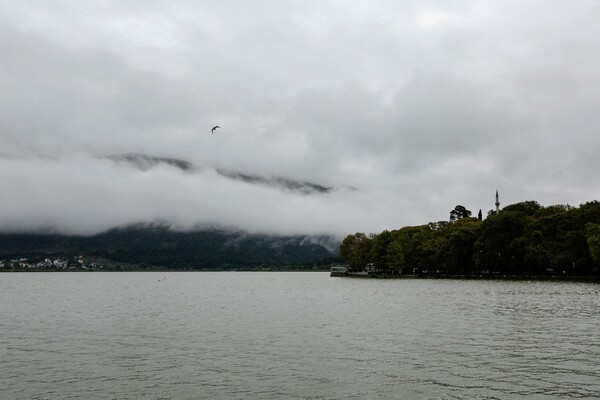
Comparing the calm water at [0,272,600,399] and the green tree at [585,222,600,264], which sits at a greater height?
the green tree at [585,222,600,264]

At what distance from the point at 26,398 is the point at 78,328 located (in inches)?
1206

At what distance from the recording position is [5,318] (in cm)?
7019

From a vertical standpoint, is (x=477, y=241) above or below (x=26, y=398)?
above

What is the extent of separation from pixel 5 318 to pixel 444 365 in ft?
192

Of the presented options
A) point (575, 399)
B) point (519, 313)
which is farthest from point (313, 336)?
point (519, 313)

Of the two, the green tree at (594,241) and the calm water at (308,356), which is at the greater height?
the green tree at (594,241)

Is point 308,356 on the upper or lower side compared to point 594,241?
lower

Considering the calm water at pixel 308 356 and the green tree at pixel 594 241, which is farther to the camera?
the green tree at pixel 594 241

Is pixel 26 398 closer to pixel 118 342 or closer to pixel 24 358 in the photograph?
pixel 24 358

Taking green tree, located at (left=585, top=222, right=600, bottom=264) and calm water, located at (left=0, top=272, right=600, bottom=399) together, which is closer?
calm water, located at (left=0, top=272, right=600, bottom=399)

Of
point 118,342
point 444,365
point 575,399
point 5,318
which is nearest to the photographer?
point 575,399

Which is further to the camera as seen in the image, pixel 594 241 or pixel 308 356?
pixel 594 241

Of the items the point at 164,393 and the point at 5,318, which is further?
the point at 5,318

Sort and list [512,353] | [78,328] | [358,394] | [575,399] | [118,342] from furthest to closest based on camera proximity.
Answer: [78,328] < [118,342] < [512,353] < [358,394] < [575,399]
